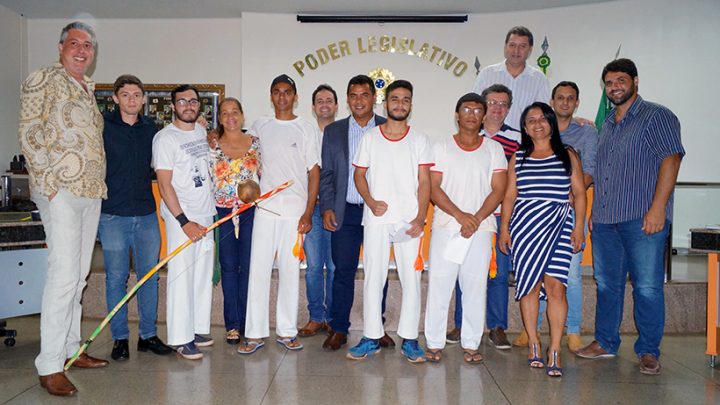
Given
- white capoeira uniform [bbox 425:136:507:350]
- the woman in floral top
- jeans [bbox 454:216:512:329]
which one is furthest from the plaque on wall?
white capoeira uniform [bbox 425:136:507:350]

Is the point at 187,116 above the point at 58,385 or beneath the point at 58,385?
above

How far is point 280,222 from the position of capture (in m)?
3.86

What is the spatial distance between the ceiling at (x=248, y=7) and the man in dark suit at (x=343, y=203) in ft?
16.0

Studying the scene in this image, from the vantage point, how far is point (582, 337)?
14.8ft

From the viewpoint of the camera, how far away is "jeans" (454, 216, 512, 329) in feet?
13.5

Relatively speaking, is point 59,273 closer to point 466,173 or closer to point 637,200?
point 466,173

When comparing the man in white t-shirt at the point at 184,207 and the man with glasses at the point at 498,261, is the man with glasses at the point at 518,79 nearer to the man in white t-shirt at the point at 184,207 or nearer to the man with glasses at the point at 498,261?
the man with glasses at the point at 498,261

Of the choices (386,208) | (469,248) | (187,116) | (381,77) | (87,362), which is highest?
(381,77)

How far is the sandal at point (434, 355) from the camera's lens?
3.73 meters

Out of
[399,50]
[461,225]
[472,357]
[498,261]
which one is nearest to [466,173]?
[461,225]

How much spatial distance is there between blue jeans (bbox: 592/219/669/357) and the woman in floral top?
2.37 m

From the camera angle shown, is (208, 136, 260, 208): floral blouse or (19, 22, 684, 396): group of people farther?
(208, 136, 260, 208): floral blouse

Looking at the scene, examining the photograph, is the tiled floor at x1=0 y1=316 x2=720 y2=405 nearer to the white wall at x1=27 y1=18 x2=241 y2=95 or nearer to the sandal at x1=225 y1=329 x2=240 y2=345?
the sandal at x1=225 y1=329 x2=240 y2=345

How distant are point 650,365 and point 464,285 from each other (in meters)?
1.24
